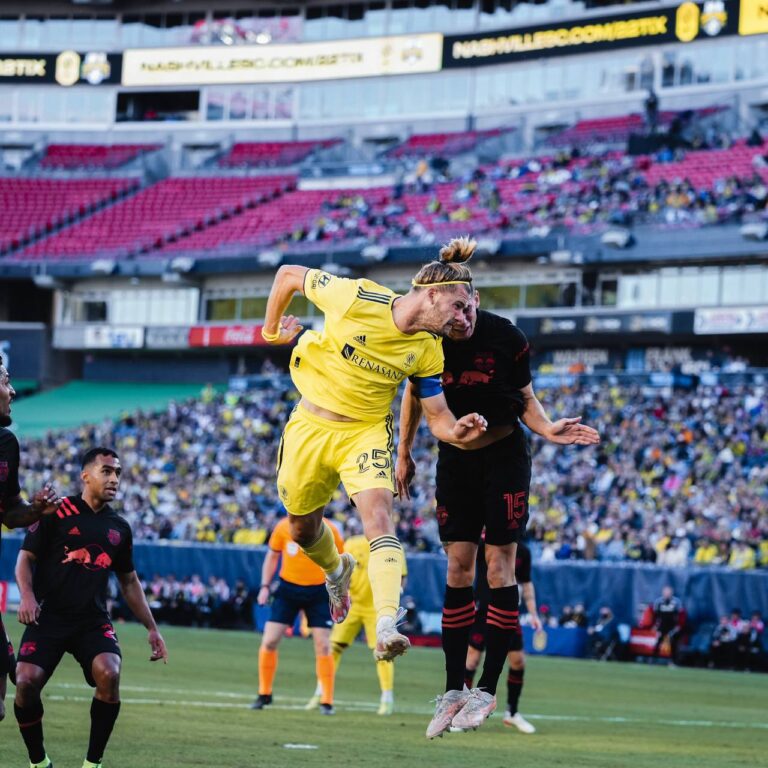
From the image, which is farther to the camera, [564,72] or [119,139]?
[119,139]

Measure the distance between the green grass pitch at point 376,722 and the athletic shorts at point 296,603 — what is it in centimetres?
98

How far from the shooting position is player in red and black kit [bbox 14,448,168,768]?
910 cm

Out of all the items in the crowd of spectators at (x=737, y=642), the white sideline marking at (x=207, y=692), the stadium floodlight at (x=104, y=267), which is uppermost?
the stadium floodlight at (x=104, y=267)

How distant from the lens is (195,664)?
2092 centimetres

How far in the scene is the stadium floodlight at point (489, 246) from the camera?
5078 cm

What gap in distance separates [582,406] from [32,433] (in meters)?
23.3

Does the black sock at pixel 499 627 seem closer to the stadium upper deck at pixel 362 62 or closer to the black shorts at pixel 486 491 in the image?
the black shorts at pixel 486 491

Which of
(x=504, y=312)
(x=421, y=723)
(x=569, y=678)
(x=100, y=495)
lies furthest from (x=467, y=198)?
(x=100, y=495)

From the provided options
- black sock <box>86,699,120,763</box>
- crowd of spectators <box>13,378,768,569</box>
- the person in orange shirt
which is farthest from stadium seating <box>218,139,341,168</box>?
black sock <box>86,699,120,763</box>

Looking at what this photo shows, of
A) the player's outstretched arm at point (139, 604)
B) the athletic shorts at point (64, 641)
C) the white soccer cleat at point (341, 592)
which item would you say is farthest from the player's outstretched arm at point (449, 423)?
the athletic shorts at point (64, 641)

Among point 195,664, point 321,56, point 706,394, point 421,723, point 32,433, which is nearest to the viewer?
point 421,723

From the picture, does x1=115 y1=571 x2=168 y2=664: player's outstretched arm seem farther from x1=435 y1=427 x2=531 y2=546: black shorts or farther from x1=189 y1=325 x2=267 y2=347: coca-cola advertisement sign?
x1=189 y1=325 x2=267 y2=347: coca-cola advertisement sign

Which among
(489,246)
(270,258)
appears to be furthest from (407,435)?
(270,258)

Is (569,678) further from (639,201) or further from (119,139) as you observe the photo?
(119,139)
